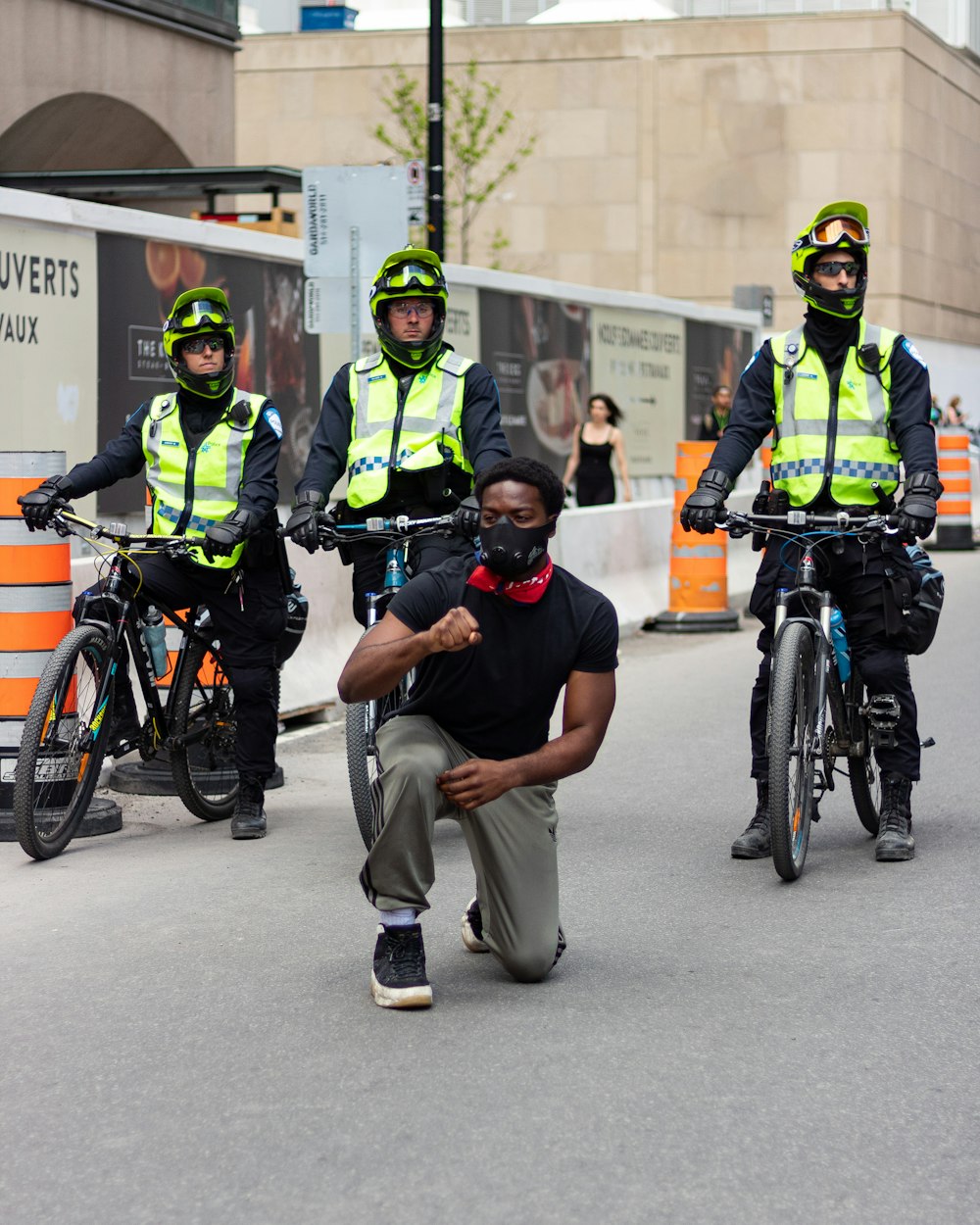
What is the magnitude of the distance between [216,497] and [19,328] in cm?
488

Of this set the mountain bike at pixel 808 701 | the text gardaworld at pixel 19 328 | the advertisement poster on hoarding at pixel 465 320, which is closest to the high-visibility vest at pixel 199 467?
the mountain bike at pixel 808 701

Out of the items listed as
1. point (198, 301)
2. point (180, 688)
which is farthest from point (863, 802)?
point (198, 301)

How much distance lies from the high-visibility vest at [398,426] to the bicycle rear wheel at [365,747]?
0.79 meters

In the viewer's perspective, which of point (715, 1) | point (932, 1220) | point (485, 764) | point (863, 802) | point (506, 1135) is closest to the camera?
point (932, 1220)

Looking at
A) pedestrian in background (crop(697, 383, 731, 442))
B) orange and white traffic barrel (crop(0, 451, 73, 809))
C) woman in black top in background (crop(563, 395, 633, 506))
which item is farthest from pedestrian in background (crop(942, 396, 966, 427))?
orange and white traffic barrel (crop(0, 451, 73, 809))

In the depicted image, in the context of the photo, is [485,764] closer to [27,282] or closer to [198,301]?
[198,301]

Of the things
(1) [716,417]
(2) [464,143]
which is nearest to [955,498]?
(1) [716,417]

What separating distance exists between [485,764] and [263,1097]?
1035 mm

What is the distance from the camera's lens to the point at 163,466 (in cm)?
760

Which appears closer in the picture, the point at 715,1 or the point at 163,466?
the point at 163,466

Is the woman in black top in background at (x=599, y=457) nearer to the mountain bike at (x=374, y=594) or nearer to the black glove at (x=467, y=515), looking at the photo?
the mountain bike at (x=374, y=594)

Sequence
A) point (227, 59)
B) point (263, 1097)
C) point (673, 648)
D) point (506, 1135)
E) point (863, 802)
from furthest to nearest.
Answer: point (227, 59), point (673, 648), point (863, 802), point (263, 1097), point (506, 1135)

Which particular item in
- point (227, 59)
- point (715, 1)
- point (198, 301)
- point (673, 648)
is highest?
point (715, 1)

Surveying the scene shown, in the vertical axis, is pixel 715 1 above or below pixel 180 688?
above
